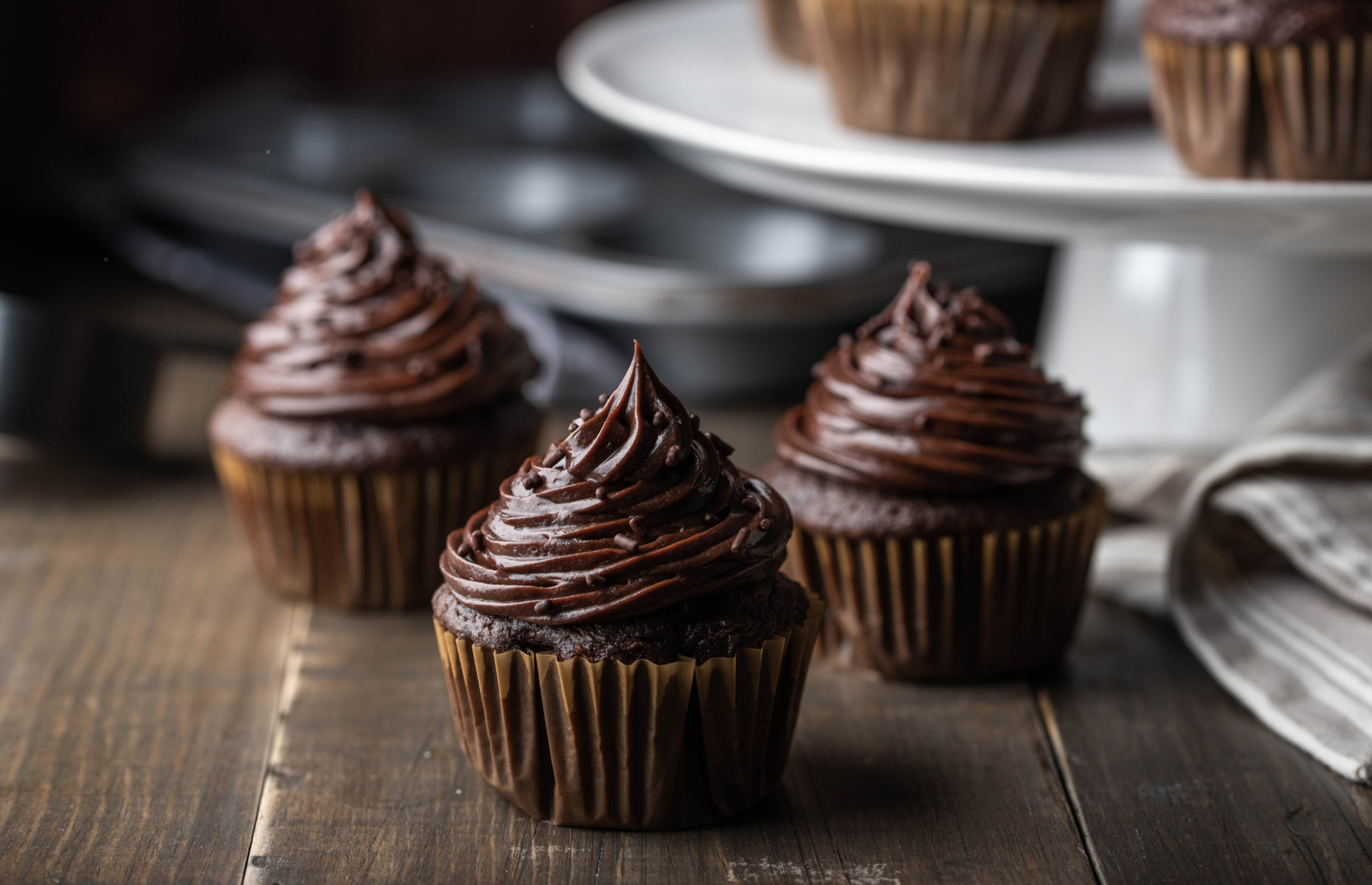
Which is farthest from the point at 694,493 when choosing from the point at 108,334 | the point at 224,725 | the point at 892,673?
the point at 108,334

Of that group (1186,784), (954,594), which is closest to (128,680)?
(954,594)

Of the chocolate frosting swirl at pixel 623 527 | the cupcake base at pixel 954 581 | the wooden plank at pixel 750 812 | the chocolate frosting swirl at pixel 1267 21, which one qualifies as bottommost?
the wooden plank at pixel 750 812

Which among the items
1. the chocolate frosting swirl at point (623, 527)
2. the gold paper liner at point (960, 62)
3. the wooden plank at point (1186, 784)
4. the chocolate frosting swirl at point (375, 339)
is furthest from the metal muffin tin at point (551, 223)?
the chocolate frosting swirl at point (623, 527)

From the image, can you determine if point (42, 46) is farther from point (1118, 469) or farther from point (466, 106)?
point (1118, 469)

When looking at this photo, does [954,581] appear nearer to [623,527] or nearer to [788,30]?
[623,527]

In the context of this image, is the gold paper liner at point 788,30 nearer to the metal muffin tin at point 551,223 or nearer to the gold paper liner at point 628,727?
the metal muffin tin at point 551,223

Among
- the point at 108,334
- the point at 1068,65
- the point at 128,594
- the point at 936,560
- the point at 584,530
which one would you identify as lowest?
the point at 128,594

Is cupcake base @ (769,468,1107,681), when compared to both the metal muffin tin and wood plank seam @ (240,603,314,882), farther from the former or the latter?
the metal muffin tin
